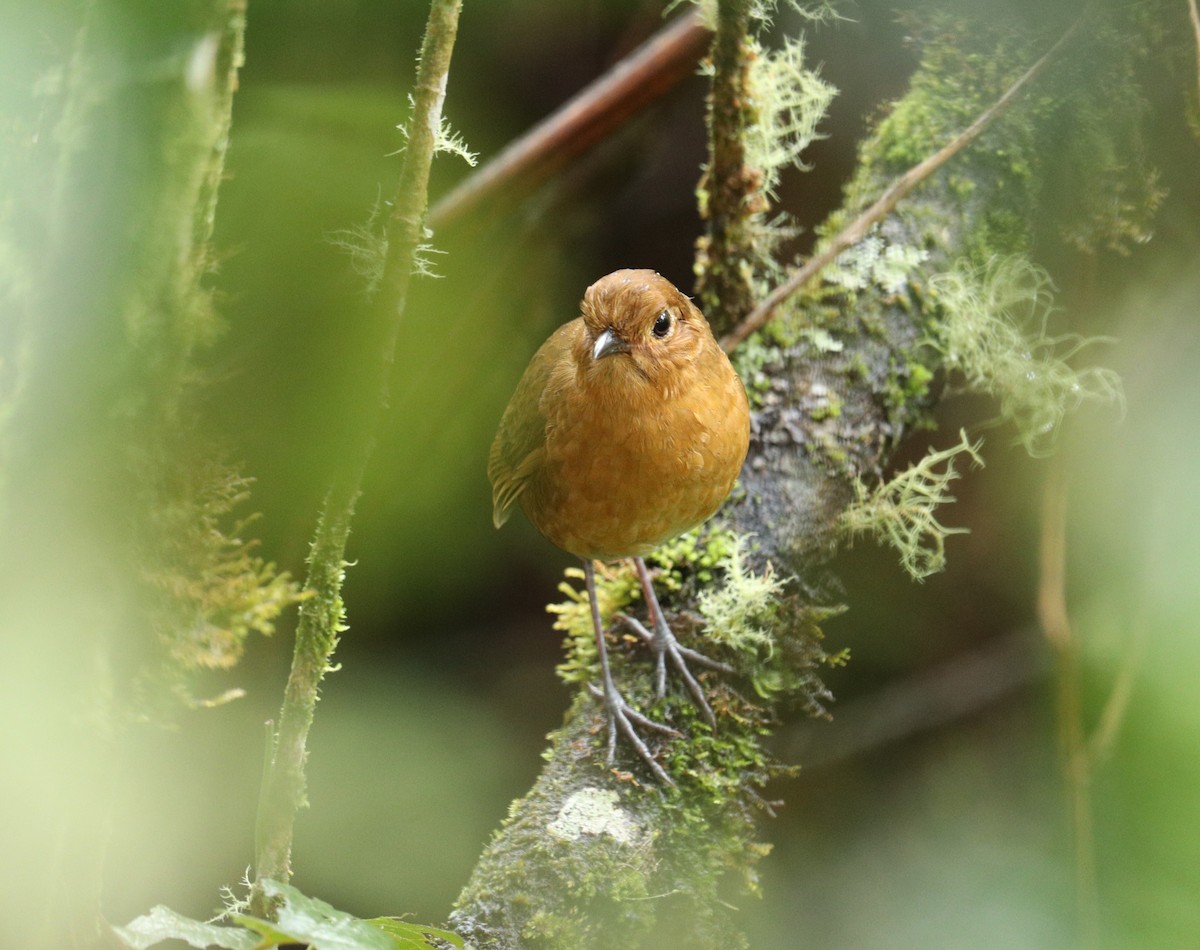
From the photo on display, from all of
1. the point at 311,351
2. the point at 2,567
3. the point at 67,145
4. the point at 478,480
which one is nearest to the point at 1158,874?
the point at 478,480

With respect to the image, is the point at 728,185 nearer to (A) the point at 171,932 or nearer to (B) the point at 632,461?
(B) the point at 632,461

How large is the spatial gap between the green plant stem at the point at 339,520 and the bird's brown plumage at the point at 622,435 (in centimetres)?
39

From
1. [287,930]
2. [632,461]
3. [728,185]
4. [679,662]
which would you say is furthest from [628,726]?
[728,185]

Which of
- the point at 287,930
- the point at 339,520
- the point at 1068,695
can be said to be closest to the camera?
the point at 287,930

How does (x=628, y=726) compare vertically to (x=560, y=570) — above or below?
below

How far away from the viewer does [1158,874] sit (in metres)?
1.51

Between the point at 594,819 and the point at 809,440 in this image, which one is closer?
the point at 594,819

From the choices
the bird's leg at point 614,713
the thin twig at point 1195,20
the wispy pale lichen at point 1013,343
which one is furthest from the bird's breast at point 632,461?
the thin twig at point 1195,20

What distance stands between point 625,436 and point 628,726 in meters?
0.56

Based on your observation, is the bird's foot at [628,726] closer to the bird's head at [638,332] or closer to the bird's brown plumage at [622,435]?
the bird's brown plumage at [622,435]

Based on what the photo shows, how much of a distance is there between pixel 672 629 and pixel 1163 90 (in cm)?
143

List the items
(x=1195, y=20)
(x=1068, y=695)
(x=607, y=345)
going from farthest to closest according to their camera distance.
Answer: (x=1068, y=695) → (x=1195, y=20) → (x=607, y=345)

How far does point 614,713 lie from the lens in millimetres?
1752

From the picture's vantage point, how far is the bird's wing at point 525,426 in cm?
156
